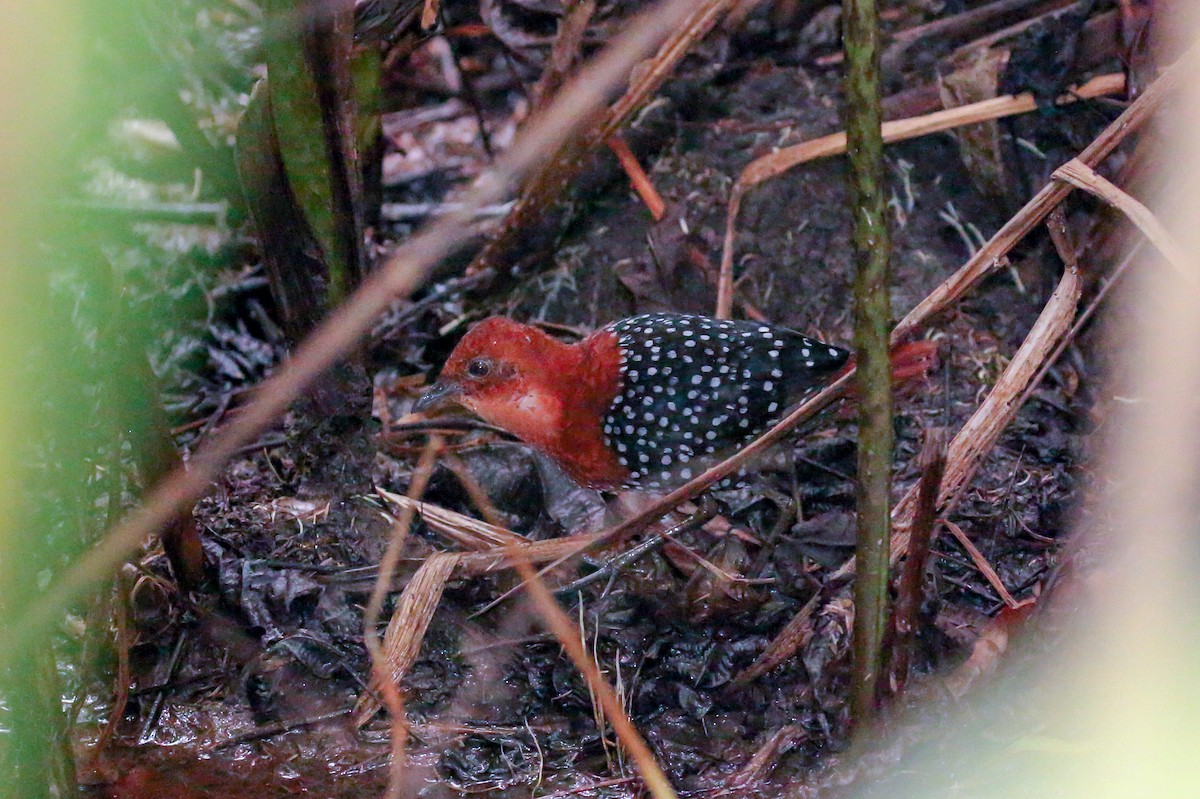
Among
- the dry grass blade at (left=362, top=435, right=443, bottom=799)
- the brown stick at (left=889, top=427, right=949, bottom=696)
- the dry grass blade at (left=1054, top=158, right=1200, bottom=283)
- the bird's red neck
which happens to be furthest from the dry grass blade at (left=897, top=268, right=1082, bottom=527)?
the dry grass blade at (left=362, top=435, right=443, bottom=799)

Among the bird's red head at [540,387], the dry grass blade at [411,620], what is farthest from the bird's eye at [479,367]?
the dry grass blade at [411,620]

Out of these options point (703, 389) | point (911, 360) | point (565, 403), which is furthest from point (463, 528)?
point (911, 360)

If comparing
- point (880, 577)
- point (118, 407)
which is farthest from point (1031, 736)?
point (118, 407)

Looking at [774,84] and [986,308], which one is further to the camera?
[774,84]

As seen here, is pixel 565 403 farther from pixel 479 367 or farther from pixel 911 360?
pixel 911 360

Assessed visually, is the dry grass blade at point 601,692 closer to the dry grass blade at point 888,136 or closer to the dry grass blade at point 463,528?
the dry grass blade at point 463,528

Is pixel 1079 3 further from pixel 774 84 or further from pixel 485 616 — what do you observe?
pixel 485 616
